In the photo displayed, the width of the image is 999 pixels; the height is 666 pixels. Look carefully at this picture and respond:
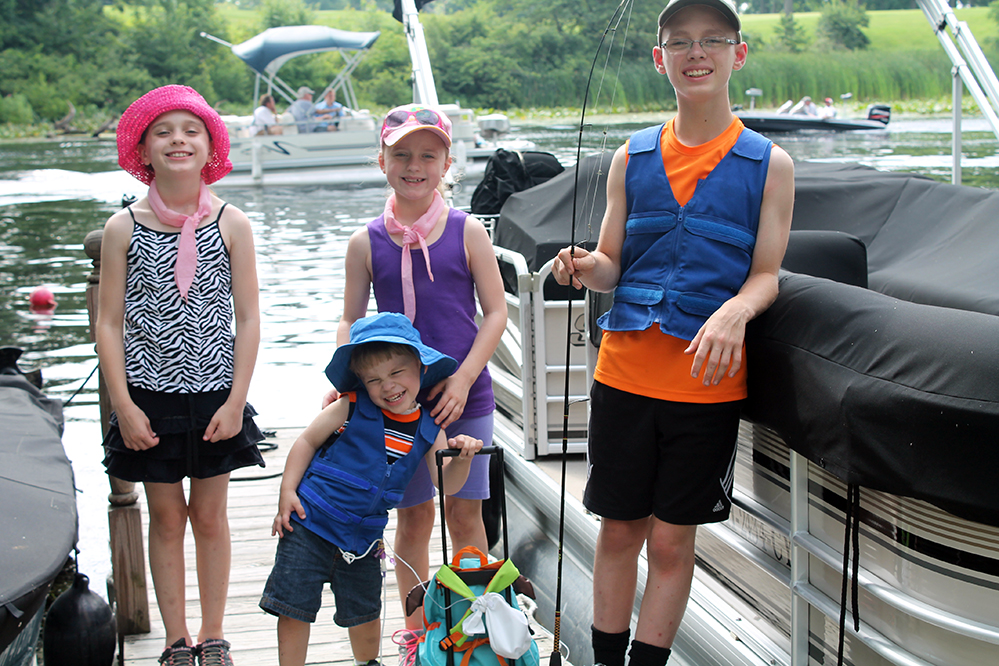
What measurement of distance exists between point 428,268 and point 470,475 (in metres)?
0.62

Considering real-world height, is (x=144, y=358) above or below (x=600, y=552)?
above

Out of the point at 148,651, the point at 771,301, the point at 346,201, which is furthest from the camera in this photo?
the point at 346,201

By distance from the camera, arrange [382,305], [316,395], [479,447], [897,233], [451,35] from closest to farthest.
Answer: [479,447], [382,305], [897,233], [316,395], [451,35]

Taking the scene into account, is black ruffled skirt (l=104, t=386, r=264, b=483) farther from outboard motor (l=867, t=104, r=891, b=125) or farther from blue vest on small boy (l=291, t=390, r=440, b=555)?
outboard motor (l=867, t=104, r=891, b=125)

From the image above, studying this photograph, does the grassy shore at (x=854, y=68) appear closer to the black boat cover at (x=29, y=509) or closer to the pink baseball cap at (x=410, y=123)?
the pink baseball cap at (x=410, y=123)

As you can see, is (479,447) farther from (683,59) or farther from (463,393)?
(683,59)

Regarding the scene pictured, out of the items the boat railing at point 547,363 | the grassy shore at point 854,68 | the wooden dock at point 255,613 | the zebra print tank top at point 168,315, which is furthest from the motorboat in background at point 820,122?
the zebra print tank top at point 168,315

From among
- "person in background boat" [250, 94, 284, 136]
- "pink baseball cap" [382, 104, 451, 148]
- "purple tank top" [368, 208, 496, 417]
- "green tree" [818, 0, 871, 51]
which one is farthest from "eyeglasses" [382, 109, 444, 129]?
"person in background boat" [250, 94, 284, 136]

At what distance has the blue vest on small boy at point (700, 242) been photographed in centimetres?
196

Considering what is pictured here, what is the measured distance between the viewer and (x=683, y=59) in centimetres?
194

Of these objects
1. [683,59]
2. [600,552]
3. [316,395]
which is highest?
[683,59]

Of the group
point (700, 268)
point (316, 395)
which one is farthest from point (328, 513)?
point (316, 395)

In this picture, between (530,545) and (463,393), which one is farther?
(530,545)

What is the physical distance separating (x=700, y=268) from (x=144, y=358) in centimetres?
148
